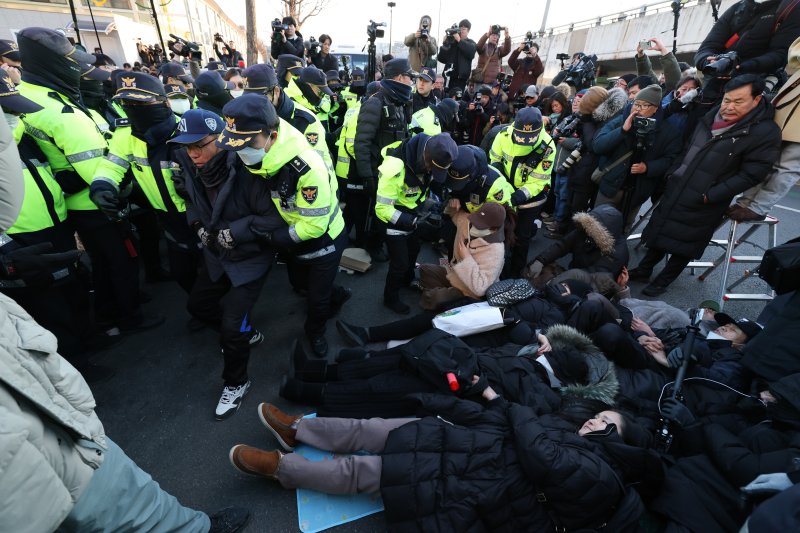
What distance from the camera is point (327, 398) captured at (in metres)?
2.54

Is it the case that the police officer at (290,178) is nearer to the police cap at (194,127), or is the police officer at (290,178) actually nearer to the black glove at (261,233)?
the black glove at (261,233)

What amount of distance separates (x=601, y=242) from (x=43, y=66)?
14.9ft

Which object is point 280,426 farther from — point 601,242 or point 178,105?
point 178,105

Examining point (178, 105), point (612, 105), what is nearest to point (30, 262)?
point (178, 105)

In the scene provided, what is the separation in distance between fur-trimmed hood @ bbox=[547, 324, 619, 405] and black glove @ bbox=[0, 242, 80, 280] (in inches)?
128

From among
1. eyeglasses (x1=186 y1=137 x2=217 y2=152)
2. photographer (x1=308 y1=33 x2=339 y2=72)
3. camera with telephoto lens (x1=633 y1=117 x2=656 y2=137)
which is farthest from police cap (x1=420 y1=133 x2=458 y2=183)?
photographer (x1=308 y1=33 x2=339 y2=72)

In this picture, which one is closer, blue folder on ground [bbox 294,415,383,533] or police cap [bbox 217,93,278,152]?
blue folder on ground [bbox 294,415,383,533]

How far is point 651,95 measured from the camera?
4070 mm

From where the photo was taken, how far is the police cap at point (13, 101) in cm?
229

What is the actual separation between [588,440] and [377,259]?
10.6 ft

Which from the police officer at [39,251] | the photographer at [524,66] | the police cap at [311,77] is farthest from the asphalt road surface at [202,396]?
the photographer at [524,66]

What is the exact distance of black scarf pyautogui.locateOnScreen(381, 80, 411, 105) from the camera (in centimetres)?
421

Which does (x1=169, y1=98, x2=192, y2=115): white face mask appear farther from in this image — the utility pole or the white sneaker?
the utility pole

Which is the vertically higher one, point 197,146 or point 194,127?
point 194,127
